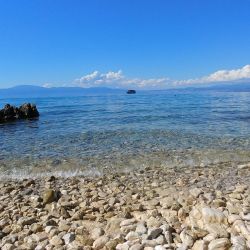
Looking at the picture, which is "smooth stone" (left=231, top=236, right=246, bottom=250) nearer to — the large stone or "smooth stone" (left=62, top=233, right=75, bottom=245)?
the large stone

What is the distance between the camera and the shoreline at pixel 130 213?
22.5 ft

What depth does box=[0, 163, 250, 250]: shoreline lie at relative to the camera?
22.5 feet

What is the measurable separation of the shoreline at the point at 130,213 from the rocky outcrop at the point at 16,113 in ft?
116

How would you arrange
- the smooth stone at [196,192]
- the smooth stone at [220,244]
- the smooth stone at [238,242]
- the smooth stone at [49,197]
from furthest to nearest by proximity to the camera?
the smooth stone at [49,197], the smooth stone at [196,192], the smooth stone at [220,244], the smooth stone at [238,242]

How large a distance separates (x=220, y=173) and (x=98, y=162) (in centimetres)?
600

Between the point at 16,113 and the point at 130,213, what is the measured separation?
143 ft

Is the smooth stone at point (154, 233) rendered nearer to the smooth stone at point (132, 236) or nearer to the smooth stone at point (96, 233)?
the smooth stone at point (132, 236)

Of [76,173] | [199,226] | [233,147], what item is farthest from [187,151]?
[199,226]

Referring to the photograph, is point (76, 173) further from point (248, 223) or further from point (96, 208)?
point (248, 223)

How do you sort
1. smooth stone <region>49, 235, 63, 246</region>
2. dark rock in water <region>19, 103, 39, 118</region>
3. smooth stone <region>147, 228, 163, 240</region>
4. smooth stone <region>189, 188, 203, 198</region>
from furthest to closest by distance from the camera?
dark rock in water <region>19, 103, 39, 118</region> → smooth stone <region>189, 188, 203, 198</region> → smooth stone <region>49, 235, 63, 246</region> → smooth stone <region>147, 228, 163, 240</region>

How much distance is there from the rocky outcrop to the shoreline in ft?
116

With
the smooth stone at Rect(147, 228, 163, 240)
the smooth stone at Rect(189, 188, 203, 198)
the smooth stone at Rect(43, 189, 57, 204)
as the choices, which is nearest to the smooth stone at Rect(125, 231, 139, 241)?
the smooth stone at Rect(147, 228, 163, 240)

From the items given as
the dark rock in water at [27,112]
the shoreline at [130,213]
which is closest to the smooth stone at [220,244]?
the shoreline at [130,213]

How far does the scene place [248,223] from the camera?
6941mm
